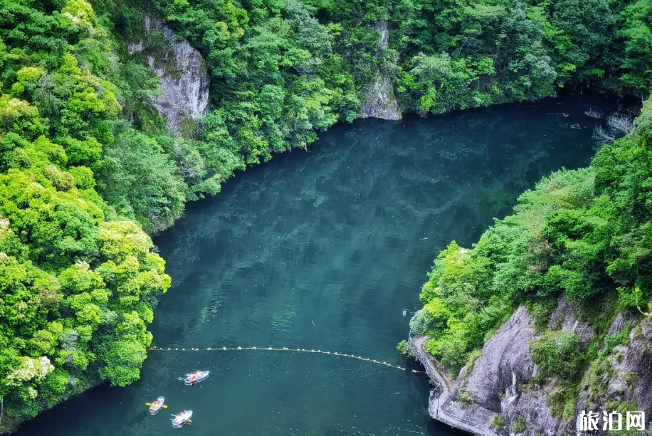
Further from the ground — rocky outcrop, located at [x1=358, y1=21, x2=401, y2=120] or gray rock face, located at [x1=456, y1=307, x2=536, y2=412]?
rocky outcrop, located at [x1=358, y1=21, x2=401, y2=120]

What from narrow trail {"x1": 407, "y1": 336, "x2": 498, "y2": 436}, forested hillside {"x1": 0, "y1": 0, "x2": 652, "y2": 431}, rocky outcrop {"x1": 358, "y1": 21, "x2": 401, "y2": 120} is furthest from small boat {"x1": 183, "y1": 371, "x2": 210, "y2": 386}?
rocky outcrop {"x1": 358, "y1": 21, "x2": 401, "y2": 120}

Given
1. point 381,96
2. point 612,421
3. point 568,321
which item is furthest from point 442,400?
point 381,96

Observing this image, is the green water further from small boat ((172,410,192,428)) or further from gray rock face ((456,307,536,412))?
gray rock face ((456,307,536,412))

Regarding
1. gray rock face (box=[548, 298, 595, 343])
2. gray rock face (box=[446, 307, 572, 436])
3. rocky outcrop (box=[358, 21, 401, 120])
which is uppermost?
rocky outcrop (box=[358, 21, 401, 120])

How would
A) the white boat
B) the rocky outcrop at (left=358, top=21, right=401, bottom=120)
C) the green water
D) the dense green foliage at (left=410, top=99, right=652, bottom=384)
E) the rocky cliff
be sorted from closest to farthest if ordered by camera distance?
the rocky cliff
the dense green foliage at (left=410, top=99, right=652, bottom=384)
the white boat
the green water
the rocky outcrop at (left=358, top=21, right=401, bottom=120)

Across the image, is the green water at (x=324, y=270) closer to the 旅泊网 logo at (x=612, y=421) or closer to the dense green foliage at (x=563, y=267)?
the dense green foliage at (x=563, y=267)

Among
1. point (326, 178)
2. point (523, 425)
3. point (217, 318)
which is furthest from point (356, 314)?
point (326, 178)
